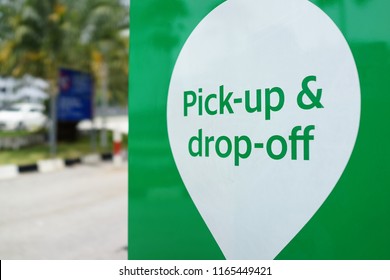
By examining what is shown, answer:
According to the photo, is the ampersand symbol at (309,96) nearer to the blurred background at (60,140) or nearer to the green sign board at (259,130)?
the green sign board at (259,130)

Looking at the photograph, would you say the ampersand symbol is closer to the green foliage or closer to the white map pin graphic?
the white map pin graphic

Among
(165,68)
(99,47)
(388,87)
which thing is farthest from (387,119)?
(99,47)

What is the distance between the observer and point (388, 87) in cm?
113

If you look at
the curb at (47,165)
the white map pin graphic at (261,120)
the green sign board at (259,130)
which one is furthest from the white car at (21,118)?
the white map pin graphic at (261,120)

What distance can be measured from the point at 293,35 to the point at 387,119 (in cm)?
42

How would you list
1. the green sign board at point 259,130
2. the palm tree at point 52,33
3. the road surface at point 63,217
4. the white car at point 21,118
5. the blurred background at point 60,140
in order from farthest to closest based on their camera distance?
the white car at point 21,118, the palm tree at point 52,33, the blurred background at point 60,140, the road surface at point 63,217, the green sign board at point 259,130

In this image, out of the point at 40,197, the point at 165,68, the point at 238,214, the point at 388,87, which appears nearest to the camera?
the point at 388,87

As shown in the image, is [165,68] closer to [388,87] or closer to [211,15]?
[211,15]

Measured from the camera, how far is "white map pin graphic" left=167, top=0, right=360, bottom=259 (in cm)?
120

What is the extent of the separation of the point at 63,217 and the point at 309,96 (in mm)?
4154

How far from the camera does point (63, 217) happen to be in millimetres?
4633

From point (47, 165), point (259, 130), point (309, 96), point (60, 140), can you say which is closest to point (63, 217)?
point (259, 130)

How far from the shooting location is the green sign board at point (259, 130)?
45.6 inches

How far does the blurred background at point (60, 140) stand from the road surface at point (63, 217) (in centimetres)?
1
